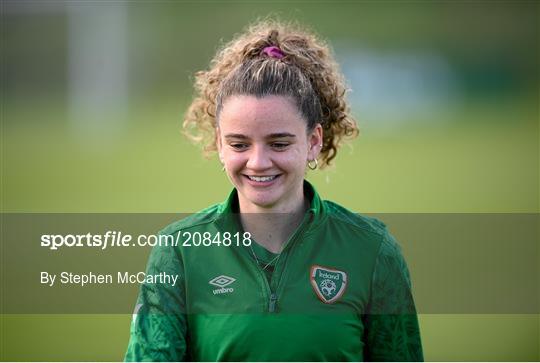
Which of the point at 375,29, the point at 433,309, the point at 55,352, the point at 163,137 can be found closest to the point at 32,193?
the point at 163,137

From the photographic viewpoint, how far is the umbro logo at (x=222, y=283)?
2209 mm

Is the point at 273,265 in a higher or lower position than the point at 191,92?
lower

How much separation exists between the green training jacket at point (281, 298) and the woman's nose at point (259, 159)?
0.63 feet

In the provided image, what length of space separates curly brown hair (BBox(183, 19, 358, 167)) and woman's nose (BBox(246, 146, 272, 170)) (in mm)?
170

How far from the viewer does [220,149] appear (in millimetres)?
2383

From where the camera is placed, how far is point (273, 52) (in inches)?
95.7

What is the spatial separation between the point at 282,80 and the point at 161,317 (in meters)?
0.78

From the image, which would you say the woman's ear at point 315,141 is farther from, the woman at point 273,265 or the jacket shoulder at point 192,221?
the jacket shoulder at point 192,221

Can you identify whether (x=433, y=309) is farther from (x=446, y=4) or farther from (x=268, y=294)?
(x=446, y=4)

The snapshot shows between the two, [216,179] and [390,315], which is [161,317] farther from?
[216,179]

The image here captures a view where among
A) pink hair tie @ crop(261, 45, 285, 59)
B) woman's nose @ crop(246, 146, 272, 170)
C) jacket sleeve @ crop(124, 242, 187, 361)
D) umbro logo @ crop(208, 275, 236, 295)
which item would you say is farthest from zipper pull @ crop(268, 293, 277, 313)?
pink hair tie @ crop(261, 45, 285, 59)

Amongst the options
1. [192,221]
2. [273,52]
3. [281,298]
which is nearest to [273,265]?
[281,298]

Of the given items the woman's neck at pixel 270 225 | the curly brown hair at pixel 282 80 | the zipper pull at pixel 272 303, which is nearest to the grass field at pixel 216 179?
the curly brown hair at pixel 282 80

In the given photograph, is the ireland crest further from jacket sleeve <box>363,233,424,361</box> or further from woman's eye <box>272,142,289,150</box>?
woman's eye <box>272,142,289,150</box>
